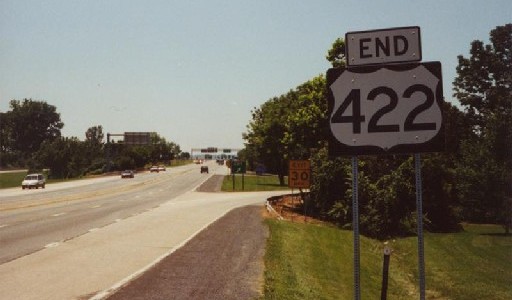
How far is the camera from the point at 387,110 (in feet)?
13.2

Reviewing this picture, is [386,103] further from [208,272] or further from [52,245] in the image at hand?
[52,245]

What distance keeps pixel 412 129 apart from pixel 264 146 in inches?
2352

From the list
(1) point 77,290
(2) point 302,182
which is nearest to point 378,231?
(2) point 302,182

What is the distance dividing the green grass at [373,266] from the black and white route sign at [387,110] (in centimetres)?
656

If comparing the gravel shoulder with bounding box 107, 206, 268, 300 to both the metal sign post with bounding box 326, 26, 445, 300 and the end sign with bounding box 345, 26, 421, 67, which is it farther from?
the end sign with bounding box 345, 26, 421, 67

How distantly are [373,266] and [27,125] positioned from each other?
185 meters

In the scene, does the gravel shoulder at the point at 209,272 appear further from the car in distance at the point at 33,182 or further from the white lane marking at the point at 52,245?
the car in distance at the point at 33,182

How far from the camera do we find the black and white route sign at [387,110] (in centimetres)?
399

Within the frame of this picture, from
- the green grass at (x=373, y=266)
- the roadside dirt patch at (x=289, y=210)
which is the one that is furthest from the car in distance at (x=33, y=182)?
the green grass at (x=373, y=266)

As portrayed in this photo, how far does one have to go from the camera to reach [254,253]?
1505 centimetres

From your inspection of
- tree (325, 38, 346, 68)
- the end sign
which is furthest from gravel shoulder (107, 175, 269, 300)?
tree (325, 38, 346, 68)

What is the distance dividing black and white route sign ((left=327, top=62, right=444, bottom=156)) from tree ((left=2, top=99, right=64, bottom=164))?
610ft

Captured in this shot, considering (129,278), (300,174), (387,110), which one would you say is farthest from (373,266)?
(387,110)

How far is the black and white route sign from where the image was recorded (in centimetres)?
399
